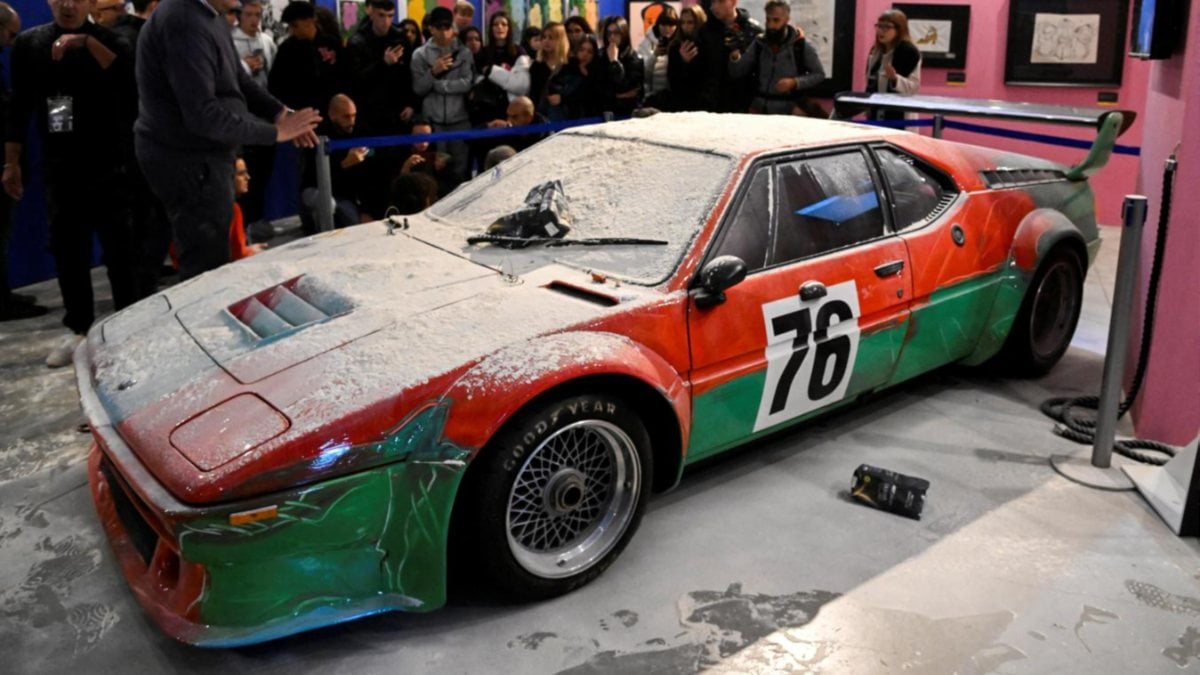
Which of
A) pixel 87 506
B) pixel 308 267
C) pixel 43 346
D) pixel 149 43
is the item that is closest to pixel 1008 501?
pixel 308 267

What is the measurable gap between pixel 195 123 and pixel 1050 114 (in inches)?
147

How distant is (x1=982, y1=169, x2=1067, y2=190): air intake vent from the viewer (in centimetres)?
449

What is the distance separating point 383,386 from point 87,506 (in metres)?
1.67

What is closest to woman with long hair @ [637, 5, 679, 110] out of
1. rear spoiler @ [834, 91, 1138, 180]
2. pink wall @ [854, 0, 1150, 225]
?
pink wall @ [854, 0, 1150, 225]

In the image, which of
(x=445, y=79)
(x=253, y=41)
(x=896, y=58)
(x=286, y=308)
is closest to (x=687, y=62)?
(x=896, y=58)

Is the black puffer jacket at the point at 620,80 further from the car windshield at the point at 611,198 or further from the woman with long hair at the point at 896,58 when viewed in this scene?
the car windshield at the point at 611,198

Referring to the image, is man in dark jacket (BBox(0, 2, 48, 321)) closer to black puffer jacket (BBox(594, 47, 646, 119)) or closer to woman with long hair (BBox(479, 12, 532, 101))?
woman with long hair (BBox(479, 12, 532, 101))

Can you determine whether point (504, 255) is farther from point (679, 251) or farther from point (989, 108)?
point (989, 108)

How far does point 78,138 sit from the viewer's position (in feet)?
17.2

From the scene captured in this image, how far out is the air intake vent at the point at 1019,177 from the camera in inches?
177

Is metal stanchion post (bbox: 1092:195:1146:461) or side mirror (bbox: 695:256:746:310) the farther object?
metal stanchion post (bbox: 1092:195:1146:461)

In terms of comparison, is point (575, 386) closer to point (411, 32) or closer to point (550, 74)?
point (550, 74)

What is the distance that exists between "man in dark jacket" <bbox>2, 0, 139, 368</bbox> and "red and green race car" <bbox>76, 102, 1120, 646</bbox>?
1.94m

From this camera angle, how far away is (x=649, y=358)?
121 inches
